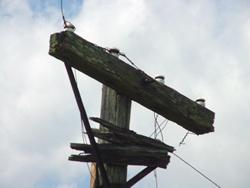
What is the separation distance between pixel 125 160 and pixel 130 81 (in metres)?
0.87

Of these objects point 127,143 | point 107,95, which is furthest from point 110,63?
point 127,143

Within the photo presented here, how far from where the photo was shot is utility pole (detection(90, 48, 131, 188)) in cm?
608

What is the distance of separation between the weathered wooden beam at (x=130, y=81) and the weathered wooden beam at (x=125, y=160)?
671 mm

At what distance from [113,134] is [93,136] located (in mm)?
261

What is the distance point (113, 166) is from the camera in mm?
6105

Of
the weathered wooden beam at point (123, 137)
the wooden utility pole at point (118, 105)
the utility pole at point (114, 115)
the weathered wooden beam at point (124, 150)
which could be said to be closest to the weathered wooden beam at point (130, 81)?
the wooden utility pole at point (118, 105)

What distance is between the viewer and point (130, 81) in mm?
6266

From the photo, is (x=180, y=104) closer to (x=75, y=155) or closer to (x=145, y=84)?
(x=145, y=84)

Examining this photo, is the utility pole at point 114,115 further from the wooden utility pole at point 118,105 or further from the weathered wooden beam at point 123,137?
the weathered wooden beam at point 123,137

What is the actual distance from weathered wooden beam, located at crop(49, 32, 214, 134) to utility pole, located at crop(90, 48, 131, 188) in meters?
0.10

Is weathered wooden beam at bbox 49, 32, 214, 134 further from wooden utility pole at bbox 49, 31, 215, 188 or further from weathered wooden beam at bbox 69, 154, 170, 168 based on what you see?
weathered wooden beam at bbox 69, 154, 170, 168

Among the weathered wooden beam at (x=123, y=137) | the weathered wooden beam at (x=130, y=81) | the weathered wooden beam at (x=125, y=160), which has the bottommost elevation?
the weathered wooden beam at (x=125, y=160)

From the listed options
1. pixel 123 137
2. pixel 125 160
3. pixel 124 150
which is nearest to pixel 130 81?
pixel 123 137

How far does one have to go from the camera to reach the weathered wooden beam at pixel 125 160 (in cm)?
607
